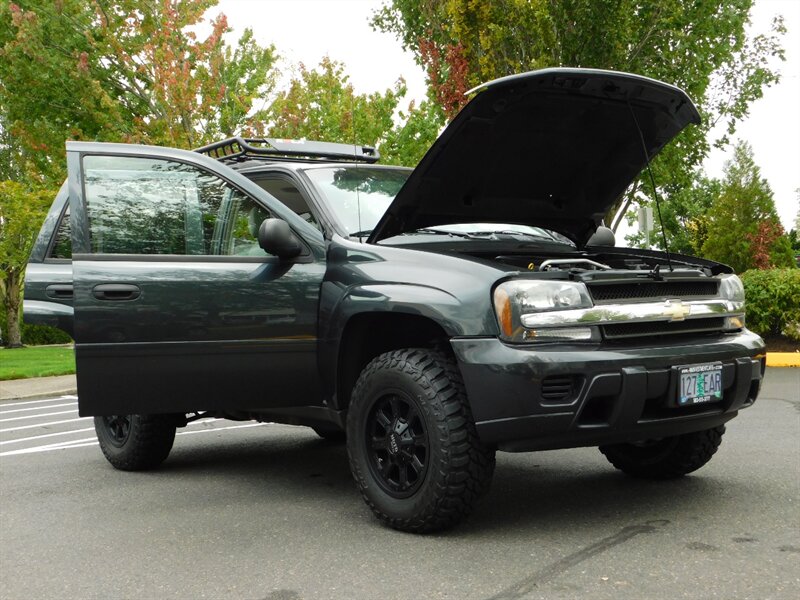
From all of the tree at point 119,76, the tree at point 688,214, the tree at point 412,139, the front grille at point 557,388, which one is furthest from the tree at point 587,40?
the tree at point 688,214

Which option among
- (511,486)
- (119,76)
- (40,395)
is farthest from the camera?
(119,76)

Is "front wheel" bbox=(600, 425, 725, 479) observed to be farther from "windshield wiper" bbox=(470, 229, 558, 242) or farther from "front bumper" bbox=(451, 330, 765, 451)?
"windshield wiper" bbox=(470, 229, 558, 242)

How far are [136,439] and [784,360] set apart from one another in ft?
29.8

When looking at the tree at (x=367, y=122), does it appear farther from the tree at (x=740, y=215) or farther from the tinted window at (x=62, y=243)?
the tree at (x=740, y=215)

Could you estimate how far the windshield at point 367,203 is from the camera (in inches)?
201

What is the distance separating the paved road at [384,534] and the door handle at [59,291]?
1.18 m

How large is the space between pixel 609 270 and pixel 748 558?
1.33m

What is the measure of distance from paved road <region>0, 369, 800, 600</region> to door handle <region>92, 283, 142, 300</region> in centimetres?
115

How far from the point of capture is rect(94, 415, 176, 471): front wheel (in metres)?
6.00

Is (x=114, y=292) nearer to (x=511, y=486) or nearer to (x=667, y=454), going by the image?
(x=511, y=486)

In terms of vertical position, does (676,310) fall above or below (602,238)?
below

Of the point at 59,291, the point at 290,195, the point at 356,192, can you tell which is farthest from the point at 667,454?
the point at 59,291

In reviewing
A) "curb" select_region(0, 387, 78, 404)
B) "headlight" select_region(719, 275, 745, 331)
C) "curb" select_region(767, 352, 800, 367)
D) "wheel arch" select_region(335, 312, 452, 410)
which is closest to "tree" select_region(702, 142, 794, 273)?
"curb" select_region(767, 352, 800, 367)

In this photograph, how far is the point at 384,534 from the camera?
4.35 meters
